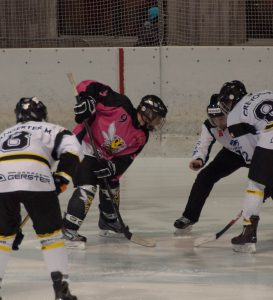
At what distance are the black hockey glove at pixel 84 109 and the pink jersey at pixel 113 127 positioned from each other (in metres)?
0.11

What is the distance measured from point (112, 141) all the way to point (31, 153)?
65.1 inches

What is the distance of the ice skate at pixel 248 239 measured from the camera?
562 centimetres

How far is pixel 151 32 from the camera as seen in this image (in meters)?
10.2

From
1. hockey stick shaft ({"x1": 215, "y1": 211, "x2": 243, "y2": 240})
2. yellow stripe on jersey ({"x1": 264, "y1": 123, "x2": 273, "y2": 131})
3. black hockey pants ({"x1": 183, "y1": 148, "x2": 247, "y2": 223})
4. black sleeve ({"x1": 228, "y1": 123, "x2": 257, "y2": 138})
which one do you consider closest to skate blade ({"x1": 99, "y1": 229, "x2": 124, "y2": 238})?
black hockey pants ({"x1": 183, "y1": 148, "x2": 247, "y2": 223})

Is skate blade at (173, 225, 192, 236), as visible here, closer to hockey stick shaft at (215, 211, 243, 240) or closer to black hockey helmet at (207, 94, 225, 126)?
hockey stick shaft at (215, 211, 243, 240)

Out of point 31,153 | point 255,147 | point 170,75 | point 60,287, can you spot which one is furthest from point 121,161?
point 170,75

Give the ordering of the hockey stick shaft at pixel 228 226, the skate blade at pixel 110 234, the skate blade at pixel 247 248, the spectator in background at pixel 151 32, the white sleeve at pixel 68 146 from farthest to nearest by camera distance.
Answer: the spectator in background at pixel 151 32 → the skate blade at pixel 110 234 → the hockey stick shaft at pixel 228 226 → the skate blade at pixel 247 248 → the white sleeve at pixel 68 146

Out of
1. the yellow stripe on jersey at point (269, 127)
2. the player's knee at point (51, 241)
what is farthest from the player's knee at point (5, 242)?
the yellow stripe on jersey at point (269, 127)

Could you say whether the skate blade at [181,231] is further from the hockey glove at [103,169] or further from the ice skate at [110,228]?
the hockey glove at [103,169]

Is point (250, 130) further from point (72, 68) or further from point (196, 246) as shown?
point (72, 68)

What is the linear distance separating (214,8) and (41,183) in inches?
246

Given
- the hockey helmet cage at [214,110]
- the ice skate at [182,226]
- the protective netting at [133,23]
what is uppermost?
the protective netting at [133,23]

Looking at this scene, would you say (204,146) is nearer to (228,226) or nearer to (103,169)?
(228,226)

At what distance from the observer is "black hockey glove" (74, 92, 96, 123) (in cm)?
584
